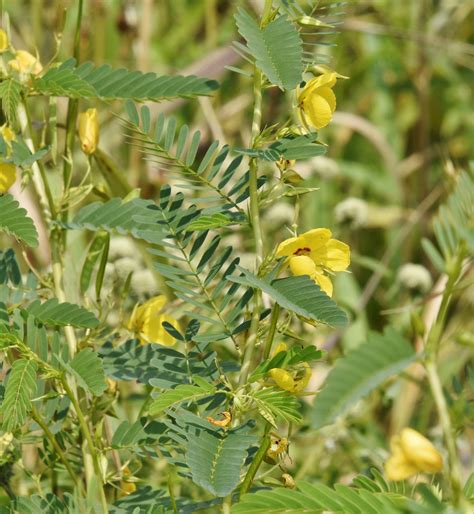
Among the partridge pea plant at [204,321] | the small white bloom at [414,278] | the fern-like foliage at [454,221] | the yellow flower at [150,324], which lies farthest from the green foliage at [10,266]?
the small white bloom at [414,278]

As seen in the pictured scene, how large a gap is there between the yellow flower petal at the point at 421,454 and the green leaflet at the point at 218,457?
12cm

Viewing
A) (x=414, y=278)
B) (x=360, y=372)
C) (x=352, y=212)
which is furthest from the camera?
(x=352, y=212)

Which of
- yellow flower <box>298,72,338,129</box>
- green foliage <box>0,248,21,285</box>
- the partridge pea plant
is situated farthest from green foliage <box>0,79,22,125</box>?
yellow flower <box>298,72,338,129</box>

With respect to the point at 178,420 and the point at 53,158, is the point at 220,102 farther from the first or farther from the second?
the point at 178,420

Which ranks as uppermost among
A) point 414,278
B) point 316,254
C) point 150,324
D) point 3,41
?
point 3,41

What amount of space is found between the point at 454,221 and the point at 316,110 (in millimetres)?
170

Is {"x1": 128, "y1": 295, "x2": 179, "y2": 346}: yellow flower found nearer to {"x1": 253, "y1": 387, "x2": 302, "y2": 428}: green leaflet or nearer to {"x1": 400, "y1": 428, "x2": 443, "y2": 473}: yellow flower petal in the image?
{"x1": 253, "y1": 387, "x2": 302, "y2": 428}: green leaflet

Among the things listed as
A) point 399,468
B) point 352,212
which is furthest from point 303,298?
point 352,212

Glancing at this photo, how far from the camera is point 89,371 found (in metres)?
0.63

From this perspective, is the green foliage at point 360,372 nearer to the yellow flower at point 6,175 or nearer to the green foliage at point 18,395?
the green foliage at point 18,395

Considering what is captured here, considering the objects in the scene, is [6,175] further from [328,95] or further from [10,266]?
[328,95]

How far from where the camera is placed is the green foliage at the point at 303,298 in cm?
57

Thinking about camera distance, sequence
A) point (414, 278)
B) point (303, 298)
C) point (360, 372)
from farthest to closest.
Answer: point (414, 278), point (303, 298), point (360, 372)

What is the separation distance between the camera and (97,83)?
0.73 meters
